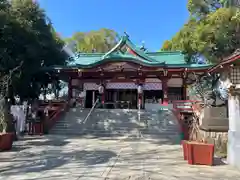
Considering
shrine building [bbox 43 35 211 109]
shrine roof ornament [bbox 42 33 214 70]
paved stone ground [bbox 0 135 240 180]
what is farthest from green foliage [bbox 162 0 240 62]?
paved stone ground [bbox 0 135 240 180]

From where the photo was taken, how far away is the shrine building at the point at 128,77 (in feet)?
59.5

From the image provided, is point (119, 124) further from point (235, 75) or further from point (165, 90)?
point (235, 75)

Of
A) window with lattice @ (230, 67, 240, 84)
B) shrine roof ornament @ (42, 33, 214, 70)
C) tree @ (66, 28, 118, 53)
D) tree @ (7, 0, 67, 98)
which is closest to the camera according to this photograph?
window with lattice @ (230, 67, 240, 84)

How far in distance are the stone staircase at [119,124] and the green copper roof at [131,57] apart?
424 centimetres

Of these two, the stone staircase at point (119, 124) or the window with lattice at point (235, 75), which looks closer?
the window with lattice at point (235, 75)

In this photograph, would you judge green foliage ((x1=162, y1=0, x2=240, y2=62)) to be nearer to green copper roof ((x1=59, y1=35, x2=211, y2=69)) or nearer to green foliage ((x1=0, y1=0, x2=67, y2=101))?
green copper roof ((x1=59, y1=35, x2=211, y2=69))

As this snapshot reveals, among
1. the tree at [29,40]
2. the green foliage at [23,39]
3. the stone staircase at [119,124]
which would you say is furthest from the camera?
→ the tree at [29,40]

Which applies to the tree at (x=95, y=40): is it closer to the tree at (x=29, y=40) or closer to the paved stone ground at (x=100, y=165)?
the tree at (x=29, y=40)

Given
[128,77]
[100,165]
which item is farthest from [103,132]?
[128,77]

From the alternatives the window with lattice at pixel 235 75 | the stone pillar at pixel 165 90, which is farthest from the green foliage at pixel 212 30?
the window with lattice at pixel 235 75

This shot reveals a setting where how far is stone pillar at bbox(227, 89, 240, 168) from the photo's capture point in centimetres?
677

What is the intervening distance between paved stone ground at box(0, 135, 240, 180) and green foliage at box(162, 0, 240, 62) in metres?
6.91

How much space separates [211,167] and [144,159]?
2010mm

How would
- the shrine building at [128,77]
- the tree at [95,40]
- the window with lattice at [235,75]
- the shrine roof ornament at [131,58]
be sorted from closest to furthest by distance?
the window with lattice at [235,75] → the shrine roof ornament at [131,58] → the shrine building at [128,77] → the tree at [95,40]
